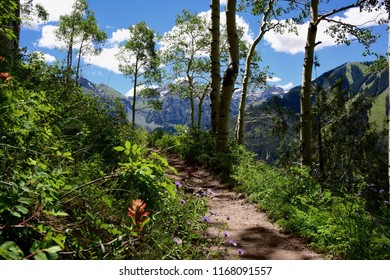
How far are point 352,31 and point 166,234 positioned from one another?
10.6m

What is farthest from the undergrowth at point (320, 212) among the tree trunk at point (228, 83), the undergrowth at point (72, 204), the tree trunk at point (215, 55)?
the tree trunk at point (215, 55)

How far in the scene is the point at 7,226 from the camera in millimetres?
2082

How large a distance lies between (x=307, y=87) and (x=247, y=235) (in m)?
6.69

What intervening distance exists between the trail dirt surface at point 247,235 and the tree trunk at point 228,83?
14.9ft

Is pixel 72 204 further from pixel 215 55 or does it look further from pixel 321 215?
pixel 215 55

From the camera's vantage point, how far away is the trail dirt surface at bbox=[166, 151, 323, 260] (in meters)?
4.27

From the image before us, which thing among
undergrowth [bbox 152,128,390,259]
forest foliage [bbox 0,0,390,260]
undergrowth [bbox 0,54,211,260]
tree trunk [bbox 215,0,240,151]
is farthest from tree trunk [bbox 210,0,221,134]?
undergrowth [bbox 0,54,211,260]

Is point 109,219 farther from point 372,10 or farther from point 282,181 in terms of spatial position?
point 372,10

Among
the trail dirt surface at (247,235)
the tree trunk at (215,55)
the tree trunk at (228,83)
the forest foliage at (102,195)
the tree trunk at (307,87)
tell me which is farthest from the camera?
the tree trunk at (215,55)

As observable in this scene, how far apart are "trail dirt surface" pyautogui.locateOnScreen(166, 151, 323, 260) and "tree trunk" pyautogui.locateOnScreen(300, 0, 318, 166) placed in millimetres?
3567

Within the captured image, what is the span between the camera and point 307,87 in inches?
408

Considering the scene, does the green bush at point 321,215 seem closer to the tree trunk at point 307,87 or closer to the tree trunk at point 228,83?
the tree trunk at point 307,87

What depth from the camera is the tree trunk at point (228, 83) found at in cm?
1172

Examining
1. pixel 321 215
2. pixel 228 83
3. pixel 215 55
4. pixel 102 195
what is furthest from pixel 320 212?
pixel 215 55
